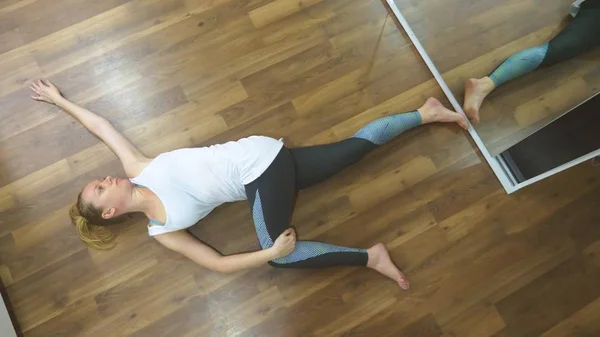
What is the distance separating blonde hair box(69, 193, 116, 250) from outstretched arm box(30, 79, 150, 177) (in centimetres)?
16

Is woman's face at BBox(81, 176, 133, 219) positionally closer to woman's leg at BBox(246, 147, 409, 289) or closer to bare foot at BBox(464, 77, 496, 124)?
woman's leg at BBox(246, 147, 409, 289)

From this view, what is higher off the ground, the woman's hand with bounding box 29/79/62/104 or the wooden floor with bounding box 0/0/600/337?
the woman's hand with bounding box 29/79/62/104

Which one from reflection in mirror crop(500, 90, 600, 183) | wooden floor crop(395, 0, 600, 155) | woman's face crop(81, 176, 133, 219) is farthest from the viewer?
wooden floor crop(395, 0, 600, 155)

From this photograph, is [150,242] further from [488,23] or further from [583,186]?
[583,186]

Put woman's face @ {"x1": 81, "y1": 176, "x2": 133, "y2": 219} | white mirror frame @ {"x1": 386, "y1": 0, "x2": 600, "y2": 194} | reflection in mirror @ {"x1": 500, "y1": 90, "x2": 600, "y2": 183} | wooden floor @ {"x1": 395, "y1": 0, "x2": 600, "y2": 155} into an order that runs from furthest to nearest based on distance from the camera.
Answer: white mirror frame @ {"x1": 386, "y1": 0, "x2": 600, "y2": 194} → wooden floor @ {"x1": 395, "y1": 0, "x2": 600, "y2": 155} → woman's face @ {"x1": 81, "y1": 176, "x2": 133, "y2": 219} → reflection in mirror @ {"x1": 500, "y1": 90, "x2": 600, "y2": 183}

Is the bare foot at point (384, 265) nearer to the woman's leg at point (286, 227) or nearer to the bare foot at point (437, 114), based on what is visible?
the woman's leg at point (286, 227)

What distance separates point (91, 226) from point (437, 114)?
3.61 ft

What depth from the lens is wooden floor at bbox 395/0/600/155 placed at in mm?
1400

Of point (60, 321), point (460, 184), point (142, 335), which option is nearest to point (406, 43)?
point (460, 184)

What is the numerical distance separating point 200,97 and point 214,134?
0.44 ft

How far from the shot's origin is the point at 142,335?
1.43 m

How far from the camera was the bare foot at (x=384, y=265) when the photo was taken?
1.44 meters

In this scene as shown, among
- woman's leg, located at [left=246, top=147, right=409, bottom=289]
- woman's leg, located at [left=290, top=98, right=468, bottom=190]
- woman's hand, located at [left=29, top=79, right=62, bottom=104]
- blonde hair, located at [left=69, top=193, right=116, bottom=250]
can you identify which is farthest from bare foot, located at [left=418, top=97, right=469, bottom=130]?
woman's hand, located at [left=29, top=79, right=62, bottom=104]

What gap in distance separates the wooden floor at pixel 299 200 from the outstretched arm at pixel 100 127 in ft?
0.15
